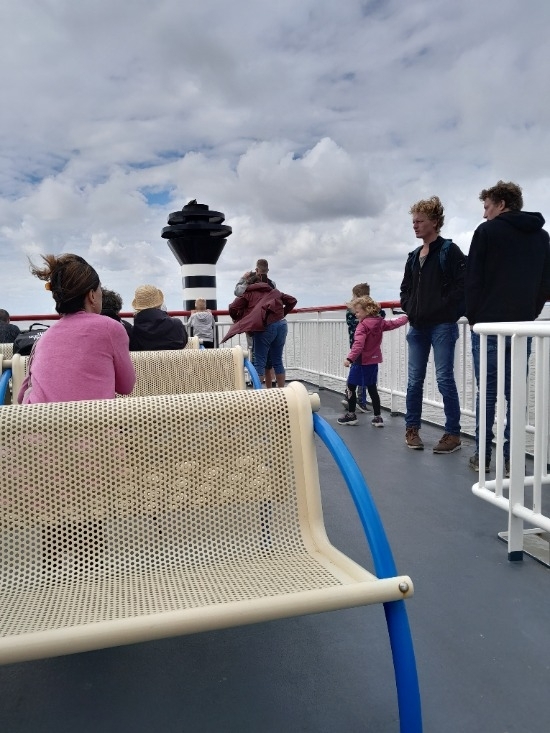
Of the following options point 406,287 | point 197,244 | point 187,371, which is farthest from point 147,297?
point 197,244

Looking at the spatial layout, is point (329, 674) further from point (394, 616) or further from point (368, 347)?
point (368, 347)

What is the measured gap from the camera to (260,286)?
21.6 ft

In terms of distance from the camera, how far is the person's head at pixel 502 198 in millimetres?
3516

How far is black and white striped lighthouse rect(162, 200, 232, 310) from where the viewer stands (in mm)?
13406

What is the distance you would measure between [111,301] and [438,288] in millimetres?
2289

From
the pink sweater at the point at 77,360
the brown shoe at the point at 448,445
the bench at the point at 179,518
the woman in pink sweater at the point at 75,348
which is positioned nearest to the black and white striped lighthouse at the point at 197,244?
the brown shoe at the point at 448,445

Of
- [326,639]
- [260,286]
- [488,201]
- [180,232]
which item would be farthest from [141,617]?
[180,232]

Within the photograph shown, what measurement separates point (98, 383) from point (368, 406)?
16.4 ft

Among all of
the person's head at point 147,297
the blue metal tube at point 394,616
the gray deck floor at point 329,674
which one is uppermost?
the person's head at point 147,297

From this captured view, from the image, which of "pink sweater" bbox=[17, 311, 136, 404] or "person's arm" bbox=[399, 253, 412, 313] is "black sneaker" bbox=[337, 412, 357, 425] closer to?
"person's arm" bbox=[399, 253, 412, 313]

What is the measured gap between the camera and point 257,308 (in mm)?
6453

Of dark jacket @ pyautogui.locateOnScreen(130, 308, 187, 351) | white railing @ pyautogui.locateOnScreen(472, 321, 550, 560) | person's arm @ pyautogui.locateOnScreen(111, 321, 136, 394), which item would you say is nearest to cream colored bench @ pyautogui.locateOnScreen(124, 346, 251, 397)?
person's arm @ pyautogui.locateOnScreen(111, 321, 136, 394)

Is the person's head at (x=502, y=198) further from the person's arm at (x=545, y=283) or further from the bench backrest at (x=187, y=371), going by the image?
the bench backrest at (x=187, y=371)

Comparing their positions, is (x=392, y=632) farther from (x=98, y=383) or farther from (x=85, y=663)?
(x=98, y=383)
